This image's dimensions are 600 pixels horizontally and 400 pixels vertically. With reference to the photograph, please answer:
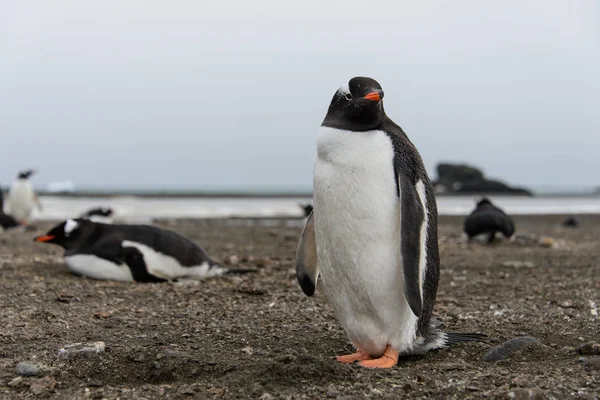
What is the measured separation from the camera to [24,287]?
6.16 metres

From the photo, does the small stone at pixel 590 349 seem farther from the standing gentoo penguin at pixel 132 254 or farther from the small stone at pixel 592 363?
the standing gentoo penguin at pixel 132 254

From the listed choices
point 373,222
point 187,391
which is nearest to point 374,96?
point 373,222

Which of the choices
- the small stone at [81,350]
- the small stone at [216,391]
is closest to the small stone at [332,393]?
the small stone at [216,391]

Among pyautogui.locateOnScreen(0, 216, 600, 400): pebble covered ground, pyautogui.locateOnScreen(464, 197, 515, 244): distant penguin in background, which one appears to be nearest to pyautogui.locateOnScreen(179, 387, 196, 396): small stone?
pyautogui.locateOnScreen(0, 216, 600, 400): pebble covered ground

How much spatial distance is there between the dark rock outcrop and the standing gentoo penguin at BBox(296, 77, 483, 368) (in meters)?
47.3

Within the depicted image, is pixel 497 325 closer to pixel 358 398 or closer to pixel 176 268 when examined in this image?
pixel 358 398

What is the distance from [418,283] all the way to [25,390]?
6.72 ft

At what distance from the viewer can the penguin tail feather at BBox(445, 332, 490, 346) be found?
414cm

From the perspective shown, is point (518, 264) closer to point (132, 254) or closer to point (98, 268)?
point (132, 254)

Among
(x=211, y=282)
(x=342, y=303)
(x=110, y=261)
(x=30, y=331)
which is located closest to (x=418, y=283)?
(x=342, y=303)

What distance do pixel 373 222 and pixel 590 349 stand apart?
56.8 inches

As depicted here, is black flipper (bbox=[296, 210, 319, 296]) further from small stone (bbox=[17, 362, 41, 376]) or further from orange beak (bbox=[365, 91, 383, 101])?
small stone (bbox=[17, 362, 41, 376])

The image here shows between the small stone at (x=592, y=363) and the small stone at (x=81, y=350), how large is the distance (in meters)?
2.66

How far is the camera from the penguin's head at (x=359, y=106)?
144 inches
